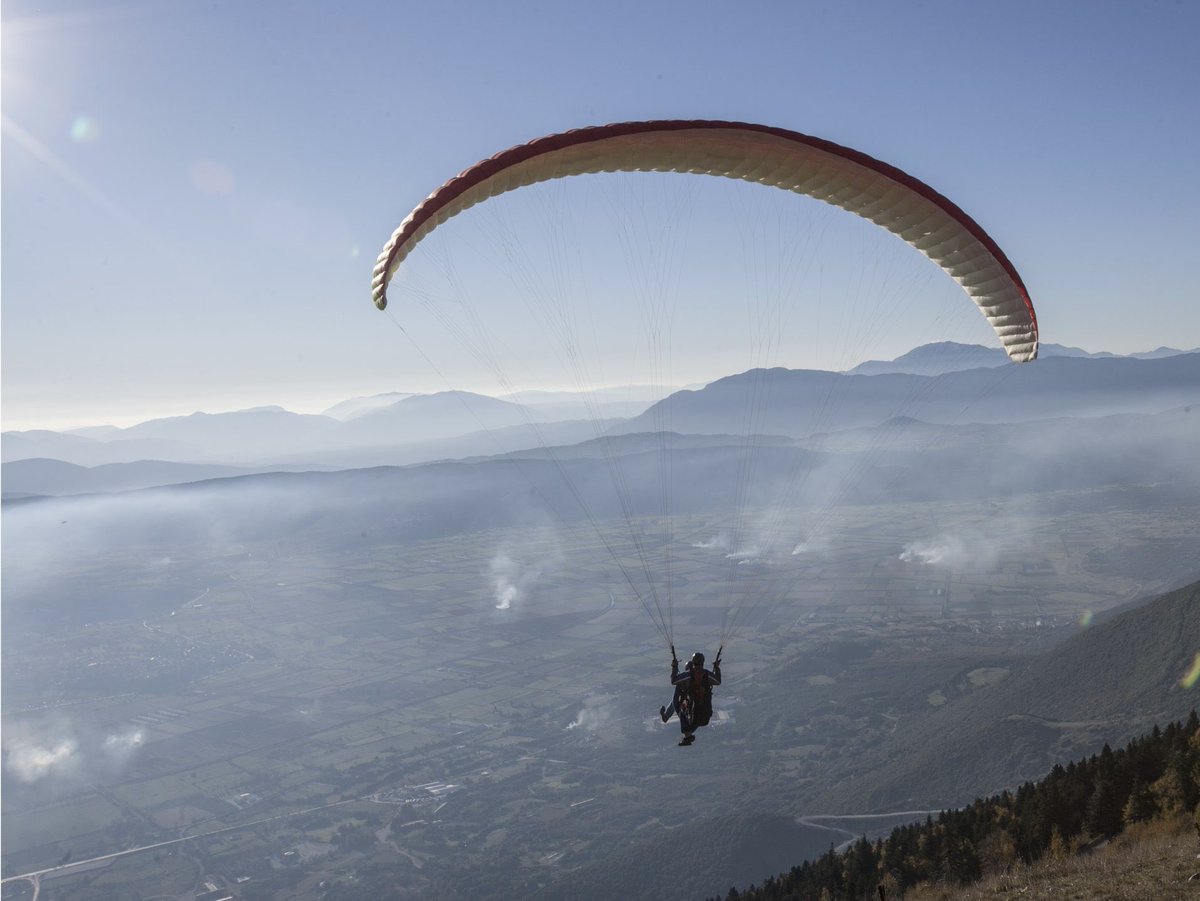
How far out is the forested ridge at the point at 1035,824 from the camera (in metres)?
23.7

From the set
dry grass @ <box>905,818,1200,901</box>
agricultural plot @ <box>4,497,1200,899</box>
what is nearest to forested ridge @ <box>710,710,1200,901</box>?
dry grass @ <box>905,818,1200,901</box>

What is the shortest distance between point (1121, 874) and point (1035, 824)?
1124cm

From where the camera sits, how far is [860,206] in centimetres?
1623

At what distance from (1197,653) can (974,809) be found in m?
54.3

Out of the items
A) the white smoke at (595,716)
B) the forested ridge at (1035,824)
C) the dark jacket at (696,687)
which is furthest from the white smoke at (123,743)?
the dark jacket at (696,687)

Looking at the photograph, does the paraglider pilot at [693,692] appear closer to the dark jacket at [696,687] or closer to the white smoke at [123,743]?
the dark jacket at [696,687]

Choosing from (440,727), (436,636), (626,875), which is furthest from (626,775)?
(436,636)

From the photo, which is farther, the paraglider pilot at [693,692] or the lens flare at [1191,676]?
the lens flare at [1191,676]

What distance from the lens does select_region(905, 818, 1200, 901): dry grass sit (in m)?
14.0

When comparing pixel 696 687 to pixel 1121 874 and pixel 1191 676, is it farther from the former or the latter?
pixel 1191 676

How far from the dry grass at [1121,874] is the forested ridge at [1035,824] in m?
2.00

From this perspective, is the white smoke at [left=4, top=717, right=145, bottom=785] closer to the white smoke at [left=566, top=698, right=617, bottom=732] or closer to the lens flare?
the white smoke at [left=566, top=698, right=617, bottom=732]

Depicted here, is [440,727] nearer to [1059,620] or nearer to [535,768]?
[535,768]

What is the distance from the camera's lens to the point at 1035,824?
83.7ft
